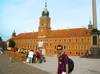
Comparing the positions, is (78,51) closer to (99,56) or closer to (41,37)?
(41,37)

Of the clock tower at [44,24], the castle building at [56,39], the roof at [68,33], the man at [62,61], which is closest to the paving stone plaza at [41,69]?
the man at [62,61]

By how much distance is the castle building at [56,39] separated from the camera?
115 metres

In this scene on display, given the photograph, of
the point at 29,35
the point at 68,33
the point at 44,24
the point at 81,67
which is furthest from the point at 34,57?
the point at 29,35

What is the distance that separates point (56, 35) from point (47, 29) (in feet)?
21.7

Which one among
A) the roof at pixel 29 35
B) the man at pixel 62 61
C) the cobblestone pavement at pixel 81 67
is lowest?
the cobblestone pavement at pixel 81 67

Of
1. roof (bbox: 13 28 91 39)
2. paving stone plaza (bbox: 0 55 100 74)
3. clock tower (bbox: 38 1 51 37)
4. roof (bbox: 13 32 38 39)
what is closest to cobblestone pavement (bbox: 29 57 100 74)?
paving stone plaza (bbox: 0 55 100 74)

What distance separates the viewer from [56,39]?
416ft

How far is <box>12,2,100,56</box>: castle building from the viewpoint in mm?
115275

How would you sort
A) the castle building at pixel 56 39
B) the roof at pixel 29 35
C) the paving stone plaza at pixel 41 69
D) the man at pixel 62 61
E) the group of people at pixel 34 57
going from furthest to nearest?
1. the roof at pixel 29 35
2. the castle building at pixel 56 39
3. the group of people at pixel 34 57
4. the paving stone plaza at pixel 41 69
5. the man at pixel 62 61

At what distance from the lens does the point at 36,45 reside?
13700 centimetres

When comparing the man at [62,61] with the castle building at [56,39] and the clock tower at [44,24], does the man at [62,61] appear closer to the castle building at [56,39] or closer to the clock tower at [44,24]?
the castle building at [56,39]

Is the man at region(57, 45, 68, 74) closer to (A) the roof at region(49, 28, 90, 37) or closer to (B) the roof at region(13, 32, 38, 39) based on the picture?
(A) the roof at region(49, 28, 90, 37)

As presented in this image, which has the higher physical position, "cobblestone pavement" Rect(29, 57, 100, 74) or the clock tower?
the clock tower

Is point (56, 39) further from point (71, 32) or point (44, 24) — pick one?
point (44, 24)
